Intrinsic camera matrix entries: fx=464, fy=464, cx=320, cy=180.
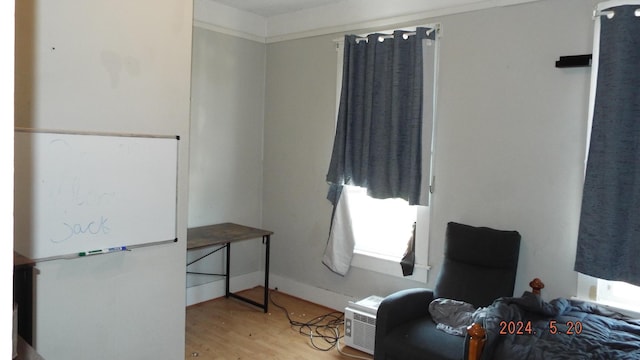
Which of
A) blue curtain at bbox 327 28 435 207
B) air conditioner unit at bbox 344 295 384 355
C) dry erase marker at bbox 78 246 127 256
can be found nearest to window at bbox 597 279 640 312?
blue curtain at bbox 327 28 435 207

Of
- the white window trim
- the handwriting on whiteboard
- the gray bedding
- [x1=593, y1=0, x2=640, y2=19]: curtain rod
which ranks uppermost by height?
[x1=593, y1=0, x2=640, y2=19]: curtain rod

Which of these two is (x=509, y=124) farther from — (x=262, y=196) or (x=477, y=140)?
(x=262, y=196)

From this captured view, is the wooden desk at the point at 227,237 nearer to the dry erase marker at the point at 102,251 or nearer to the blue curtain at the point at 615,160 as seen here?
the dry erase marker at the point at 102,251

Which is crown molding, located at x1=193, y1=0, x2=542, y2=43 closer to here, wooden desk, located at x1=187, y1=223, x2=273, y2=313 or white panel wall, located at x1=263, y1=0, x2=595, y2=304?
white panel wall, located at x1=263, y1=0, x2=595, y2=304

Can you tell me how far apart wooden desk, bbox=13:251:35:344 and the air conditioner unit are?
83.4 inches

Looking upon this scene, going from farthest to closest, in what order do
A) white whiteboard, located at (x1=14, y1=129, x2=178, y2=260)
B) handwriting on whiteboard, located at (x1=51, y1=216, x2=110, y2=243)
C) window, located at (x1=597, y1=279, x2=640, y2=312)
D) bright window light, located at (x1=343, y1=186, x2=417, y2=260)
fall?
bright window light, located at (x1=343, y1=186, x2=417, y2=260) → window, located at (x1=597, y1=279, x2=640, y2=312) → handwriting on whiteboard, located at (x1=51, y1=216, x2=110, y2=243) → white whiteboard, located at (x1=14, y1=129, x2=178, y2=260)

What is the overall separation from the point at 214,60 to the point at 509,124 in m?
2.69

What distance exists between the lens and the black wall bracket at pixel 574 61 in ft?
9.48

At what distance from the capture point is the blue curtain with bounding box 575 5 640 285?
2664 millimetres

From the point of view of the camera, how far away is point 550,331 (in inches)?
99.7

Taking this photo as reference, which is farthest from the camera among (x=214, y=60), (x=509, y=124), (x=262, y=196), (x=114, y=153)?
(x=262, y=196)

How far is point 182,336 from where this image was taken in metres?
2.84

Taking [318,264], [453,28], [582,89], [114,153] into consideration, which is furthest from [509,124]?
[114,153]
